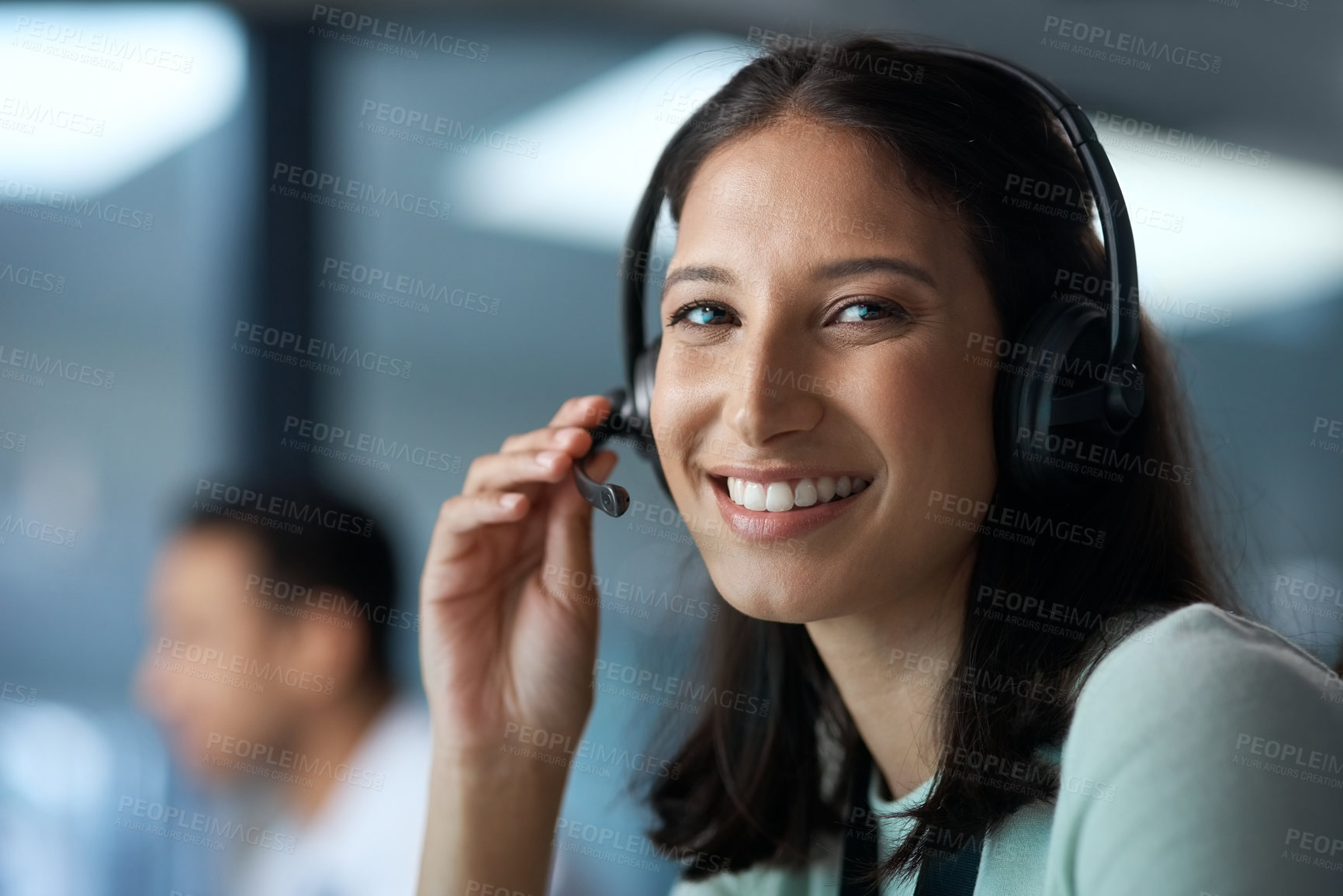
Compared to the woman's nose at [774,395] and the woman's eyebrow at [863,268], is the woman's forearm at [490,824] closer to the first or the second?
the woman's nose at [774,395]

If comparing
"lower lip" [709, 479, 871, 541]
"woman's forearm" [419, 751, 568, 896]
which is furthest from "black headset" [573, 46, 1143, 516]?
"woman's forearm" [419, 751, 568, 896]

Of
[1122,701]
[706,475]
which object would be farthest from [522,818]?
[1122,701]

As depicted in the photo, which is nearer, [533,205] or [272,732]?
[272,732]

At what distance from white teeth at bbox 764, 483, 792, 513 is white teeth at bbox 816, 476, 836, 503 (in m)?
0.03

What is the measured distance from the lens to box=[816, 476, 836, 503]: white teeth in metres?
0.83

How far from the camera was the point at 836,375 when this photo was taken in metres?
0.81

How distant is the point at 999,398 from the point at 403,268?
5.50ft

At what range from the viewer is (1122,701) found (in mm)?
665

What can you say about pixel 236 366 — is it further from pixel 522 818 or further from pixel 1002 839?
pixel 1002 839

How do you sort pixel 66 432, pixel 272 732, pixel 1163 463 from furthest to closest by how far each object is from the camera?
pixel 66 432, pixel 272 732, pixel 1163 463

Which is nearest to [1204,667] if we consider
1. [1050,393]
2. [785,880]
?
[1050,393]

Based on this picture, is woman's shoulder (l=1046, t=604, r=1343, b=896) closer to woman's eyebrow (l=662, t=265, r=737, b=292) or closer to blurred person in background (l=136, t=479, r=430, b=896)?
woman's eyebrow (l=662, t=265, r=737, b=292)

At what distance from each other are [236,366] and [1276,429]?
2.40 meters

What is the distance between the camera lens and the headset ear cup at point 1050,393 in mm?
790
